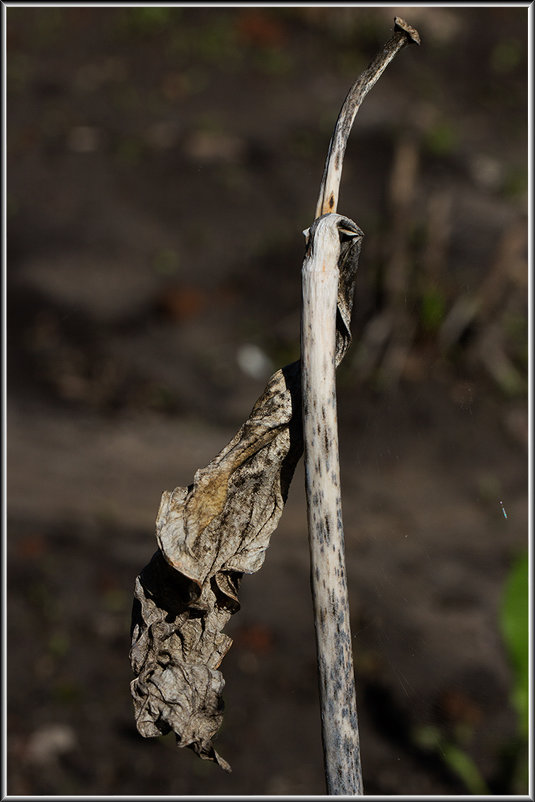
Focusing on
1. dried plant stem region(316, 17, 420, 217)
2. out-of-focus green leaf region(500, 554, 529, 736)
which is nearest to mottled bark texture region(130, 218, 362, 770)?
dried plant stem region(316, 17, 420, 217)

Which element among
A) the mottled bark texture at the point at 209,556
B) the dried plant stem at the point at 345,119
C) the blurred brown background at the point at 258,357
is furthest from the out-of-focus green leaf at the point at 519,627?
the dried plant stem at the point at 345,119

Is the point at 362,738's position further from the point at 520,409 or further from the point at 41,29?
the point at 41,29

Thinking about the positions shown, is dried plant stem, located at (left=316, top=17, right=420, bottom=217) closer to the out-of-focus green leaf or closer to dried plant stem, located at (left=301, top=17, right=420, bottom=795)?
dried plant stem, located at (left=301, top=17, right=420, bottom=795)

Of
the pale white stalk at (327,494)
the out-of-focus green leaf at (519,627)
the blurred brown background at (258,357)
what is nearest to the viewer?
the pale white stalk at (327,494)

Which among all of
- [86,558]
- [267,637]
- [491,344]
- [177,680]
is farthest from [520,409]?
[177,680]

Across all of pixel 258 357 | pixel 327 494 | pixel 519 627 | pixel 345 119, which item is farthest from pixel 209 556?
pixel 258 357

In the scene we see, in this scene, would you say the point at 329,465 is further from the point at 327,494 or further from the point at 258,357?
the point at 258,357

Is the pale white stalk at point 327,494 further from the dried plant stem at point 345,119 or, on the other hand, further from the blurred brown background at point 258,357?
the blurred brown background at point 258,357
